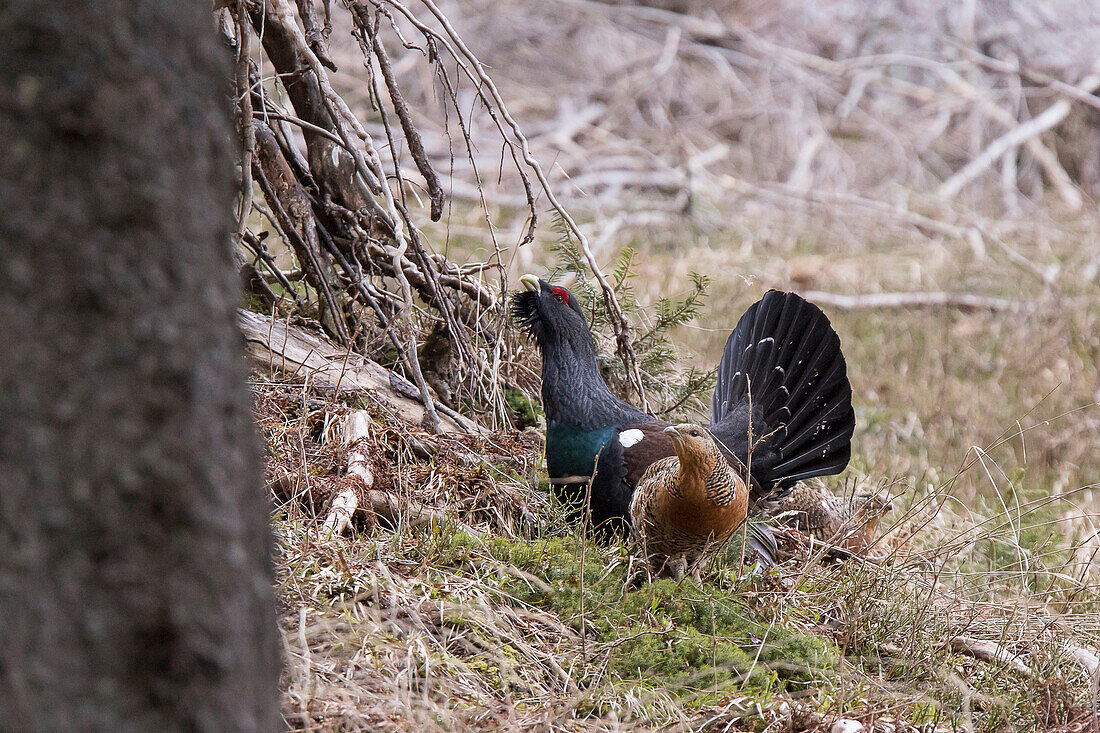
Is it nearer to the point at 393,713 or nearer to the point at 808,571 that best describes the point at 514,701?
the point at 393,713

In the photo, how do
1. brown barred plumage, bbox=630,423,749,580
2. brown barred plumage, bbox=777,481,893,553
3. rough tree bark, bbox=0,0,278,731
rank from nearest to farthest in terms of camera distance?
rough tree bark, bbox=0,0,278,731
brown barred plumage, bbox=630,423,749,580
brown barred plumage, bbox=777,481,893,553

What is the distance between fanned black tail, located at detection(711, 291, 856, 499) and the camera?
11.7 feet

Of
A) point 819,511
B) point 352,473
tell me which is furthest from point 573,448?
point 819,511

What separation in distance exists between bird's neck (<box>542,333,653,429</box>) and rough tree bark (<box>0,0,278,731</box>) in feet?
7.77

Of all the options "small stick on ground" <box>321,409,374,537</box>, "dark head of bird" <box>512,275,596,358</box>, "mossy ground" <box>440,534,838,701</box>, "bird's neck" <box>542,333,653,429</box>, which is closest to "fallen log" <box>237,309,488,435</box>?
"small stick on ground" <box>321,409,374,537</box>

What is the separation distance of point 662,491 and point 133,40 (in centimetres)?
216

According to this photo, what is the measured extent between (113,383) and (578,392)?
2539mm

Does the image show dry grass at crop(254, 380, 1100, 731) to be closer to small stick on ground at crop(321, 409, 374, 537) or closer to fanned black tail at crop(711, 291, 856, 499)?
small stick on ground at crop(321, 409, 374, 537)

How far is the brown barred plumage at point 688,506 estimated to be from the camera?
277cm

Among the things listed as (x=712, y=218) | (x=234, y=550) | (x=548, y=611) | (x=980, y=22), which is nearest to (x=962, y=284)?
(x=712, y=218)

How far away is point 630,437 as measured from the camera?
339 cm

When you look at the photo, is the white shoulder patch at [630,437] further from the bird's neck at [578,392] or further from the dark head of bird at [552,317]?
the dark head of bird at [552,317]

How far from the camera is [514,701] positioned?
2.17m

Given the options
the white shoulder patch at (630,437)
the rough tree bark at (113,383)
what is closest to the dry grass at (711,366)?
the white shoulder patch at (630,437)
